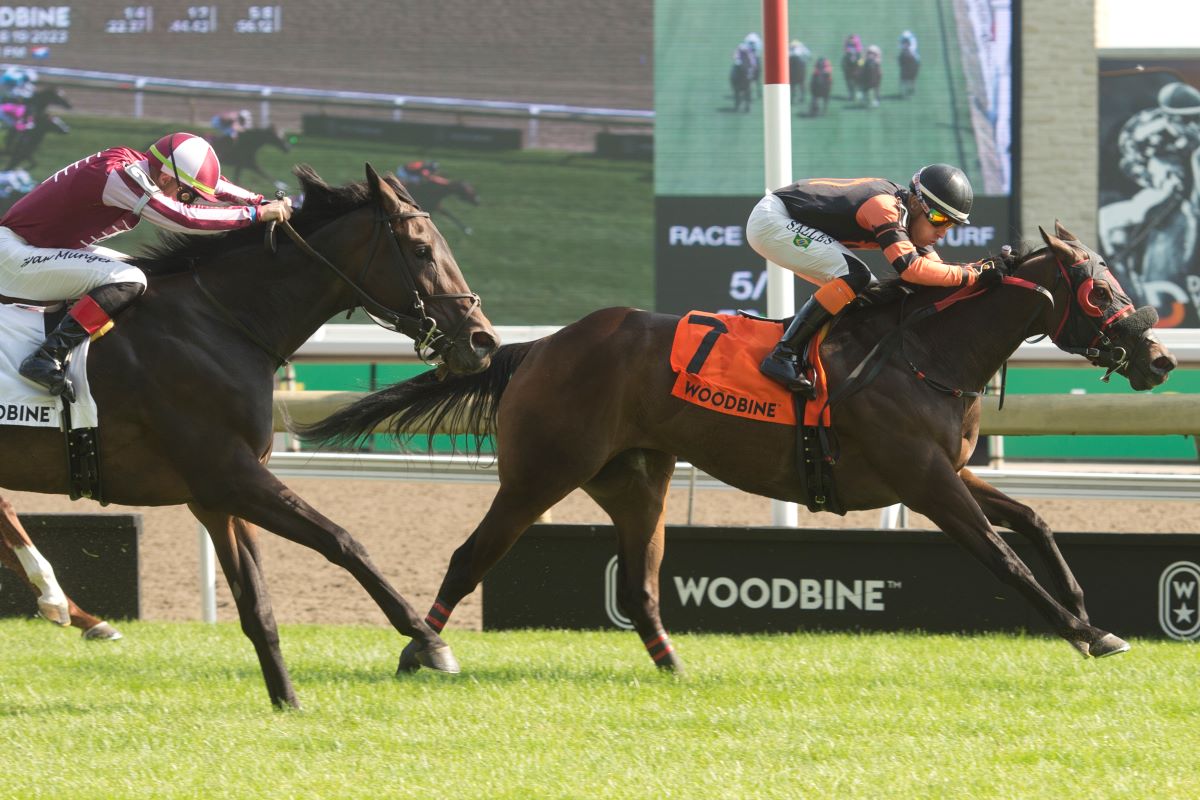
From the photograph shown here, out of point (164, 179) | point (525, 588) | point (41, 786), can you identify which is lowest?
point (525, 588)

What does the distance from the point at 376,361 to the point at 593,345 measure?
3828mm

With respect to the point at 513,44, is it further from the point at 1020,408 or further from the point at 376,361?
the point at 1020,408

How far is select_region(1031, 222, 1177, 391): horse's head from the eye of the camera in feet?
17.1

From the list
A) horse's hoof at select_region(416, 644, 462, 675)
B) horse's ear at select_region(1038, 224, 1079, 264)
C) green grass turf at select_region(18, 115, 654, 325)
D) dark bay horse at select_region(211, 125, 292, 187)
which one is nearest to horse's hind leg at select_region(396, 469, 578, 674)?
horse's hoof at select_region(416, 644, 462, 675)

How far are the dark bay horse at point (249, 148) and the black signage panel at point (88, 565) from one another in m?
14.2

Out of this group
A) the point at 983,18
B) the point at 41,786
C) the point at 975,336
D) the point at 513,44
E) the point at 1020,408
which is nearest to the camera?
the point at 41,786

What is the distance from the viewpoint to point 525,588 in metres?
6.71

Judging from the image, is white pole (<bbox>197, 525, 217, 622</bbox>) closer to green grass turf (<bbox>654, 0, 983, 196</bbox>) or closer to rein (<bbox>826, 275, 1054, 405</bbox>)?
rein (<bbox>826, 275, 1054, 405</bbox>)

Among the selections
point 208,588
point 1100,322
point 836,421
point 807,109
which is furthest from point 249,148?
point 1100,322

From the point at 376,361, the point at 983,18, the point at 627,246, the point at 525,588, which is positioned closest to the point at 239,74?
the point at 627,246

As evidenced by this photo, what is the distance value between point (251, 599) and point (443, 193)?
52.2ft

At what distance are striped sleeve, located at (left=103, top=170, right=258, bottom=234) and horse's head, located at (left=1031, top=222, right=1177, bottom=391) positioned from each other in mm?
2704

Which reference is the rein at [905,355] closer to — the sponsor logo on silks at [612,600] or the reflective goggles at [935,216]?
the reflective goggles at [935,216]

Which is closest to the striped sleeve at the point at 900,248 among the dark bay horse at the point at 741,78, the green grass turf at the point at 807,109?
the green grass turf at the point at 807,109
